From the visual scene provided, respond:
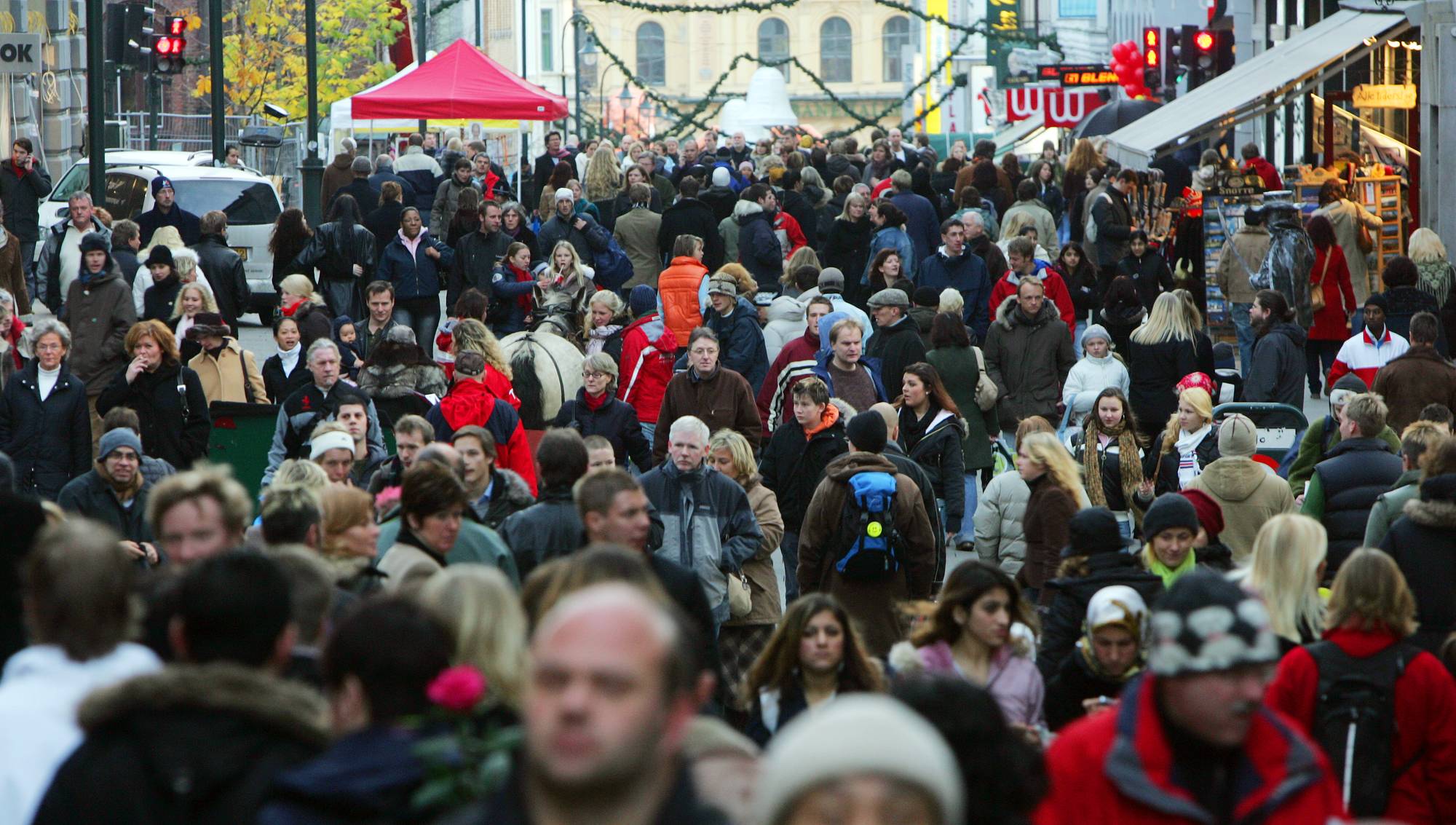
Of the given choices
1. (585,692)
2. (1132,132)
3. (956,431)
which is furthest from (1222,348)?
(585,692)

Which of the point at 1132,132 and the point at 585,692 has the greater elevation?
the point at 1132,132

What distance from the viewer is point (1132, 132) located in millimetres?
24406

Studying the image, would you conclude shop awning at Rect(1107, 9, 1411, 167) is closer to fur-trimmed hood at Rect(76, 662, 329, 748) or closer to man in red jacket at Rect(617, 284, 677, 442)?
man in red jacket at Rect(617, 284, 677, 442)

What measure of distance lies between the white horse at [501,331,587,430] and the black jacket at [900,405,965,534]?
Result: 236 cm

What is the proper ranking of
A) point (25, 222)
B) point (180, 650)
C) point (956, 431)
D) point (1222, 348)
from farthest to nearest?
point (25, 222) < point (1222, 348) < point (956, 431) < point (180, 650)

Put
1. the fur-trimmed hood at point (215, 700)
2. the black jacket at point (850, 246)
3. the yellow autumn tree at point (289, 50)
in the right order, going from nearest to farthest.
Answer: the fur-trimmed hood at point (215, 700) → the black jacket at point (850, 246) → the yellow autumn tree at point (289, 50)

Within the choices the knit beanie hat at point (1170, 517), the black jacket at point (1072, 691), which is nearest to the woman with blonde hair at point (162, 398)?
the knit beanie hat at point (1170, 517)

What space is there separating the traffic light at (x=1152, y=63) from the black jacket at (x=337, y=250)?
85.2 feet

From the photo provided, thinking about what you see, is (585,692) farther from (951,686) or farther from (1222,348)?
(1222,348)

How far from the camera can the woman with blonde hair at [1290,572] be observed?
6.77m

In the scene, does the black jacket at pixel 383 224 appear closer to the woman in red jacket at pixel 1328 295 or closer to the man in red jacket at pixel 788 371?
the man in red jacket at pixel 788 371

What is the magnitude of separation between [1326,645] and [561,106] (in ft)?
72.6

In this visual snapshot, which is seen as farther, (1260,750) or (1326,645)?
(1326,645)

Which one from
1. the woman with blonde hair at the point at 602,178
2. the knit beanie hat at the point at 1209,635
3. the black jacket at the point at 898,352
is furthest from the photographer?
the woman with blonde hair at the point at 602,178
